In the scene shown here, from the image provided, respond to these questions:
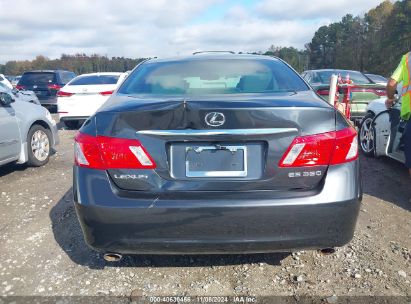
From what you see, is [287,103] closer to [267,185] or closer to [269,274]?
[267,185]

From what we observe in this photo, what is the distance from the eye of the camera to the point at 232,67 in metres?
3.40

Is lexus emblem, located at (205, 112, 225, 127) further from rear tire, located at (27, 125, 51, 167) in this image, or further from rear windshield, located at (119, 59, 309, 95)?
rear tire, located at (27, 125, 51, 167)

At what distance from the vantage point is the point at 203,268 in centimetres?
303

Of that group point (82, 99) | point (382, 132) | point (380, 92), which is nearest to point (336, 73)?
point (380, 92)

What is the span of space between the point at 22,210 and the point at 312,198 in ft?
10.9

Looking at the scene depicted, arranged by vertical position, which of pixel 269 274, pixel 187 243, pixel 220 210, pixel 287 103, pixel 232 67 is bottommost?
pixel 269 274

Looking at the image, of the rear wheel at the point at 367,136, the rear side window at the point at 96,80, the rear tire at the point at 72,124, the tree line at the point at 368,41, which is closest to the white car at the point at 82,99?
the rear side window at the point at 96,80

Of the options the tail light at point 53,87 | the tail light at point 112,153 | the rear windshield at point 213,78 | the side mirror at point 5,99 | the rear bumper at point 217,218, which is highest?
the rear windshield at point 213,78

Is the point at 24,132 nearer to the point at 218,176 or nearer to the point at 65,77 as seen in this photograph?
the point at 218,176

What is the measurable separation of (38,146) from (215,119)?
4.79m

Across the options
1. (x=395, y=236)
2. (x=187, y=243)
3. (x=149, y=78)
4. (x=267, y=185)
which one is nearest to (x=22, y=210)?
(x=149, y=78)

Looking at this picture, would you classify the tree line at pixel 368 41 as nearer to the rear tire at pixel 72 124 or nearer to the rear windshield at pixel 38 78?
the rear windshield at pixel 38 78

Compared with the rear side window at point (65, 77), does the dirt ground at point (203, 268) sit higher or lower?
lower

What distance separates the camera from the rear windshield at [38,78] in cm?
1468
